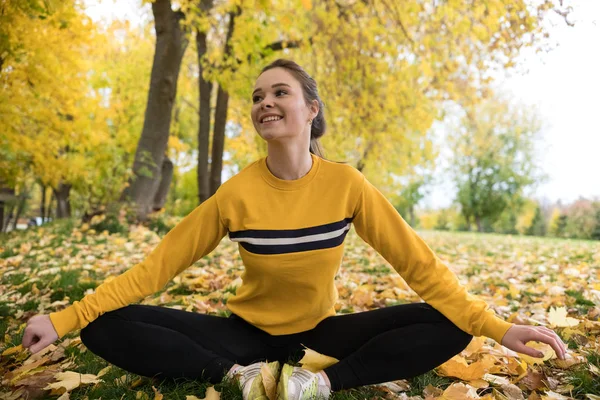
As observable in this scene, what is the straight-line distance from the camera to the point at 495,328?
186cm

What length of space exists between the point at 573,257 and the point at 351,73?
18.1 feet

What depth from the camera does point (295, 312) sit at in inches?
87.4

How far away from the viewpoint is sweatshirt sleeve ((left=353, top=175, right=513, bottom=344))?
1904mm

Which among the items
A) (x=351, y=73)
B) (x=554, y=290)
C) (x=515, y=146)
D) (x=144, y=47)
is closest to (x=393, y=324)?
Result: (x=554, y=290)

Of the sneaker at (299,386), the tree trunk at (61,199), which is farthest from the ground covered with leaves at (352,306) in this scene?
the tree trunk at (61,199)

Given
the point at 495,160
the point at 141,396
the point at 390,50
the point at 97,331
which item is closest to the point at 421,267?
the point at 141,396

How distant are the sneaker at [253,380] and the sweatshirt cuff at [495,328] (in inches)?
35.2

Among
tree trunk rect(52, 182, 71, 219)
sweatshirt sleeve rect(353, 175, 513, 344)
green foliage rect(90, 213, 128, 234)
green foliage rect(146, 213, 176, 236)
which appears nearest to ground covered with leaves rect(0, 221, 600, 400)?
sweatshirt sleeve rect(353, 175, 513, 344)

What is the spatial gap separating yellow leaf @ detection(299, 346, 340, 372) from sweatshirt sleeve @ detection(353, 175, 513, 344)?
54 centimetres

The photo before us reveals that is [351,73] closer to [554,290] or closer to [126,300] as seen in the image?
[554,290]

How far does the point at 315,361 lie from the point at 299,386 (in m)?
0.30

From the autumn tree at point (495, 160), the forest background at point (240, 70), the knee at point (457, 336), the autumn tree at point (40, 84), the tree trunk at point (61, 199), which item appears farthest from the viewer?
the autumn tree at point (495, 160)

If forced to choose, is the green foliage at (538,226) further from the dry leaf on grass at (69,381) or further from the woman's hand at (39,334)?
the woman's hand at (39,334)

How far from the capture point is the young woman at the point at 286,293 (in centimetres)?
202
